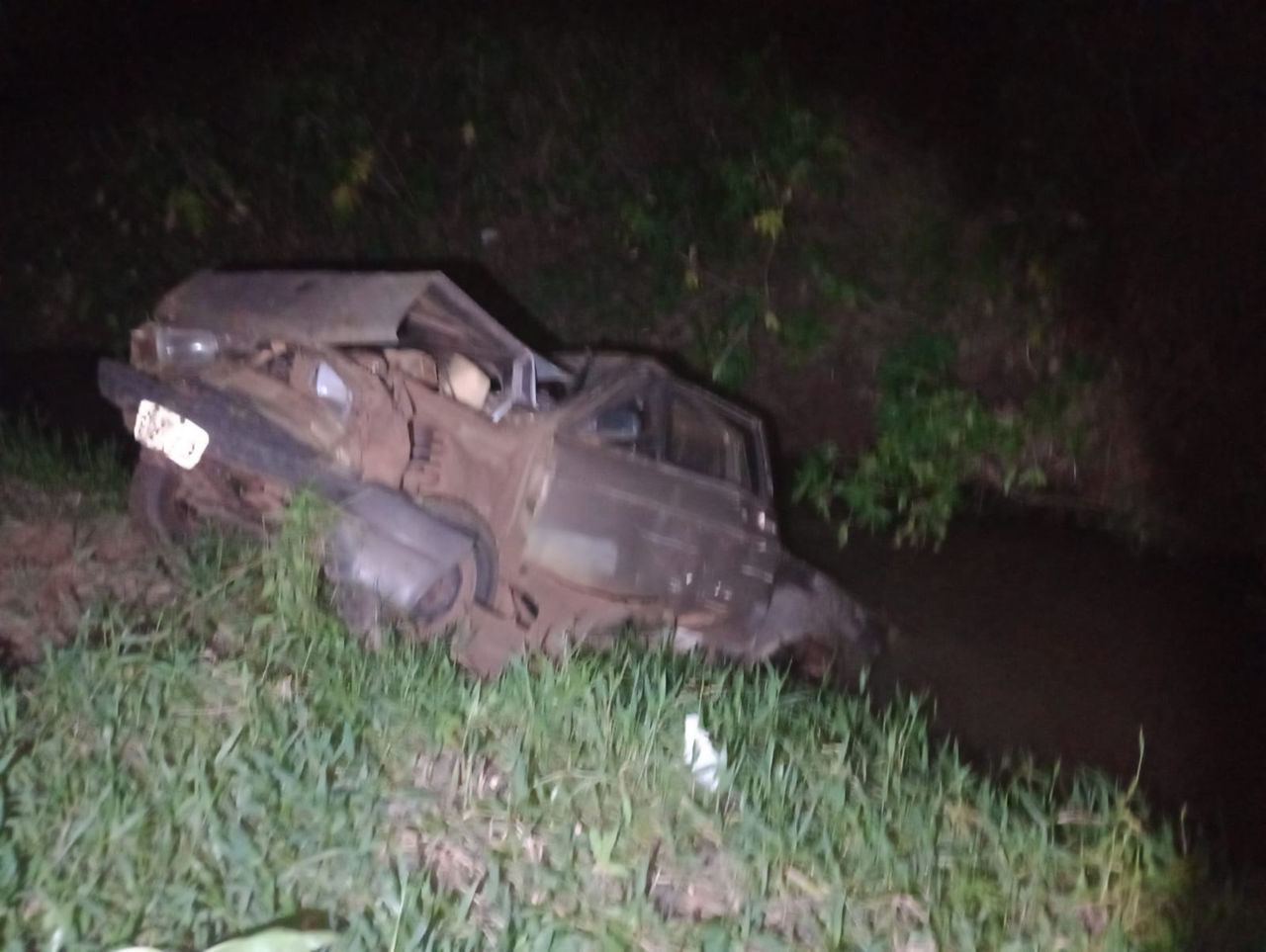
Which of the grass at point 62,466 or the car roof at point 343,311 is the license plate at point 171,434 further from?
the grass at point 62,466

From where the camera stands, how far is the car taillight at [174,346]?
4828mm

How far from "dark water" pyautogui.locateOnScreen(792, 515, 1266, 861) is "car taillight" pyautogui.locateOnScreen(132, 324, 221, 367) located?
4173 millimetres

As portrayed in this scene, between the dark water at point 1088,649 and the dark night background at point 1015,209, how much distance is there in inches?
1.1

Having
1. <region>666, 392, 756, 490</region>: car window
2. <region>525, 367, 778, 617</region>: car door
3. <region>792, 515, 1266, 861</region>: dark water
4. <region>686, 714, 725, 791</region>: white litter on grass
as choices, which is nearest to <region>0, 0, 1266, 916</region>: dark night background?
<region>792, 515, 1266, 861</region>: dark water

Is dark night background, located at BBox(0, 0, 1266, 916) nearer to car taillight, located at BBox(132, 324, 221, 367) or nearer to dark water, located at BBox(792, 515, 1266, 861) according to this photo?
dark water, located at BBox(792, 515, 1266, 861)

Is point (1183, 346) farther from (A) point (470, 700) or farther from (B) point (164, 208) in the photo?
(B) point (164, 208)

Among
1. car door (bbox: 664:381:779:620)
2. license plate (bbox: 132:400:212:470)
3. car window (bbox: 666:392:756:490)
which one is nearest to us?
license plate (bbox: 132:400:212:470)

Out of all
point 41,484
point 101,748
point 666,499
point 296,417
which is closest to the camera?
point 101,748

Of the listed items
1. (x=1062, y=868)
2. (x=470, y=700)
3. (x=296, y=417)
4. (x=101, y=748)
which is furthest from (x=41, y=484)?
(x=1062, y=868)

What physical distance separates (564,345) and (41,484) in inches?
229

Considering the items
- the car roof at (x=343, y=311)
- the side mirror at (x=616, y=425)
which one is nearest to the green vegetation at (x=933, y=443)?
the side mirror at (x=616, y=425)

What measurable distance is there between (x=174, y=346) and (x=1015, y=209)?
8.26m

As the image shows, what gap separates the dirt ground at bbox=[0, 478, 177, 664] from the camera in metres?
4.11

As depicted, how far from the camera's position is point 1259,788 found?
5.26 meters
